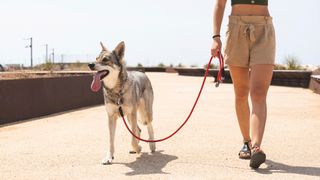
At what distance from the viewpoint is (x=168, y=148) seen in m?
8.31

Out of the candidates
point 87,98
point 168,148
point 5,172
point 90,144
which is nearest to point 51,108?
point 87,98

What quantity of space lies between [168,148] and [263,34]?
2.53 m

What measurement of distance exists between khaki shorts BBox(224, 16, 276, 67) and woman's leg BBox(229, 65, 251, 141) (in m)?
0.21

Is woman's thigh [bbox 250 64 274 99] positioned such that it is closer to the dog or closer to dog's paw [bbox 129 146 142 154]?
the dog

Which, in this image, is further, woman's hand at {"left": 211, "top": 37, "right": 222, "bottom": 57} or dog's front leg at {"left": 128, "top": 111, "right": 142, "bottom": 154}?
dog's front leg at {"left": 128, "top": 111, "right": 142, "bottom": 154}

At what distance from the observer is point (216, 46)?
22.6ft

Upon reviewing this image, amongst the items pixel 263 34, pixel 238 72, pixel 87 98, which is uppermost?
pixel 263 34

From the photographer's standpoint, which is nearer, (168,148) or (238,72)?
(238,72)

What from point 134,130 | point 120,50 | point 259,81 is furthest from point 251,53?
point 134,130

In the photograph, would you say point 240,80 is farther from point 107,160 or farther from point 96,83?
point 107,160

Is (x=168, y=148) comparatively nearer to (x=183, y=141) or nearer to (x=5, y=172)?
(x=183, y=141)

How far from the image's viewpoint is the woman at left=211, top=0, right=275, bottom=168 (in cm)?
660

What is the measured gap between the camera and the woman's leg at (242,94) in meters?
7.13

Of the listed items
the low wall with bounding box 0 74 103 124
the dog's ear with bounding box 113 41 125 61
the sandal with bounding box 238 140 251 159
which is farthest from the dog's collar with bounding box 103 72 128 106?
A: the low wall with bounding box 0 74 103 124
